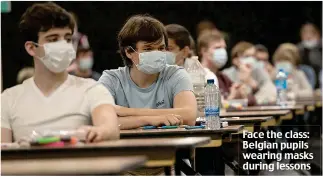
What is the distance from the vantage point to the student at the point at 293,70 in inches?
416

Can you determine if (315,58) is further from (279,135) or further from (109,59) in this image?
(279,135)

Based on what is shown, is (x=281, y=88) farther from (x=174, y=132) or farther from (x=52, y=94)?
(x=52, y=94)

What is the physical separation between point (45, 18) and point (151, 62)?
110 centimetres

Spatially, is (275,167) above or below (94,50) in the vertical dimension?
below

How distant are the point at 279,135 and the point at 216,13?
613cm

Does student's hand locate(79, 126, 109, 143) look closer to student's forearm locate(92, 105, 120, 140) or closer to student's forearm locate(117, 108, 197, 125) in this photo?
student's forearm locate(92, 105, 120, 140)

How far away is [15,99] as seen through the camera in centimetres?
340

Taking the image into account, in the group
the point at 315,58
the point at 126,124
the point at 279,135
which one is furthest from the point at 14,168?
the point at 315,58

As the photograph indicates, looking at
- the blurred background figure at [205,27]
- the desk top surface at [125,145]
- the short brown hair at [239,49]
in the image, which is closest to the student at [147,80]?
the desk top surface at [125,145]

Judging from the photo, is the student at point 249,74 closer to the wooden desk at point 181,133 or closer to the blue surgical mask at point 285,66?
the blue surgical mask at point 285,66

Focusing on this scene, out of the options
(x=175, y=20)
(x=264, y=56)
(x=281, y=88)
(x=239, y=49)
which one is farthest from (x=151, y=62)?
(x=264, y=56)

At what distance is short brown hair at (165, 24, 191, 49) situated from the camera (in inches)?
217

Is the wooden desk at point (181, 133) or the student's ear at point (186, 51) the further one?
the student's ear at point (186, 51)

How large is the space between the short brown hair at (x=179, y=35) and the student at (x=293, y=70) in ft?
16.3
